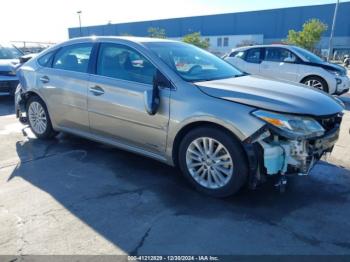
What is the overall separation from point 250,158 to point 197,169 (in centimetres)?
69

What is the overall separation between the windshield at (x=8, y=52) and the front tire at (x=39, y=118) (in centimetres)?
572

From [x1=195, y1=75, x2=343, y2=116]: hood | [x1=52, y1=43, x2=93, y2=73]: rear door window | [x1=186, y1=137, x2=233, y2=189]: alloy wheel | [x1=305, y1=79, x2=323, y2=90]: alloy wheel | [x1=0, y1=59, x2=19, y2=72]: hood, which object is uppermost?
[x1=52, y1=43, x2=93, y2=73]: rear door window

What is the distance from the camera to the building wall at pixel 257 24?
60.3m

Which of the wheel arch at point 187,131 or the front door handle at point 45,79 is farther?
the front door handle at point 45,79

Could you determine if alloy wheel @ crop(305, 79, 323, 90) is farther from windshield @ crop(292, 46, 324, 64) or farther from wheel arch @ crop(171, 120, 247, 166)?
wheel arch @ crop(171, 120, 247, 166)

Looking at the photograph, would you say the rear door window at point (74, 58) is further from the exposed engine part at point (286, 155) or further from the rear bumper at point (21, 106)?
the exposed engine part at point (286, 155)

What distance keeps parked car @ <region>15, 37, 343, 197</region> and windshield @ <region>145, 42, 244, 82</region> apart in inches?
0.7

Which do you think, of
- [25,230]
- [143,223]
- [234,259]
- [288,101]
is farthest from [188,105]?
[25,230]

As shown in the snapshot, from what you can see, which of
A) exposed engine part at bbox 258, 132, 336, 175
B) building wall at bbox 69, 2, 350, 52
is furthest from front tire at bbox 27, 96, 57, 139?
building wall at bbox 69, 2, 350, 52

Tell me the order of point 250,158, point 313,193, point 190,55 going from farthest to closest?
point 190,55 < point 313,193 < point 250,158

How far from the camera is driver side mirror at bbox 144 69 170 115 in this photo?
12.1 feet

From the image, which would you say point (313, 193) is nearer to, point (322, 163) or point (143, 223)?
point (322, 163)

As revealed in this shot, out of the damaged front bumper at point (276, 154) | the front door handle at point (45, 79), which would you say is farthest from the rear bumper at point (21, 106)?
the damaged front bumper at point (276, 154)

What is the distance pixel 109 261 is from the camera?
8.36 ft
